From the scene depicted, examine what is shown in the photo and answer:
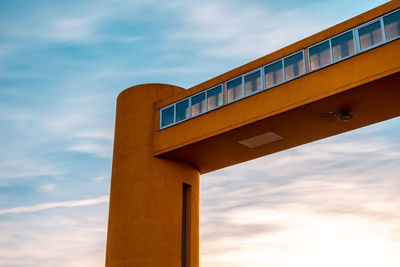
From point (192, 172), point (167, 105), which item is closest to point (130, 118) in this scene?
point (167, 105)

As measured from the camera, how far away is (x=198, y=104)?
1235 inches

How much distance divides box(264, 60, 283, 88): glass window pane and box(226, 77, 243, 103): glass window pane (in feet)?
6.05

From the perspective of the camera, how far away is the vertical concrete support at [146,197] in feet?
100

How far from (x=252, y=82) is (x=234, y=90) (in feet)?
4.29

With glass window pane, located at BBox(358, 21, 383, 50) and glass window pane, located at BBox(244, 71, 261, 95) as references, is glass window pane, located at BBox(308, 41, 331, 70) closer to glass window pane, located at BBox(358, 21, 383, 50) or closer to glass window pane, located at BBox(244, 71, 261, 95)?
glass window pane, located at BBox(358, 21, 383, 50)

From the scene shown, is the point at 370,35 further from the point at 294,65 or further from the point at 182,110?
the point at 182,110

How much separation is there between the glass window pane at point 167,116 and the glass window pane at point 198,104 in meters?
1.76

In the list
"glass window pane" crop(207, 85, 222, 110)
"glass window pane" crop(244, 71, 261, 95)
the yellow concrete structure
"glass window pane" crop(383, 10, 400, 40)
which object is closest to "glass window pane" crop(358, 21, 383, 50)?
the yellow concrete structure

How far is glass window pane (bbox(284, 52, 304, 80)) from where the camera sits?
26781mm

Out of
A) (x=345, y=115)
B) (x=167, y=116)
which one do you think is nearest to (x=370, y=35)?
(x=345, y=115)

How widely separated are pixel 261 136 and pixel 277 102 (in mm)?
3451

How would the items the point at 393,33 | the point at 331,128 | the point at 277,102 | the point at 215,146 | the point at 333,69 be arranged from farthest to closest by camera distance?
the point at 215,146, the point at 331,128, the point at 277,102, the point at 333,69, the point at 393,33

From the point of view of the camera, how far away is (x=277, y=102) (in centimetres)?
2714

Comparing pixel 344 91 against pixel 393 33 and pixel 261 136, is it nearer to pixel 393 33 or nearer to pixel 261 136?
pixel 393 33
